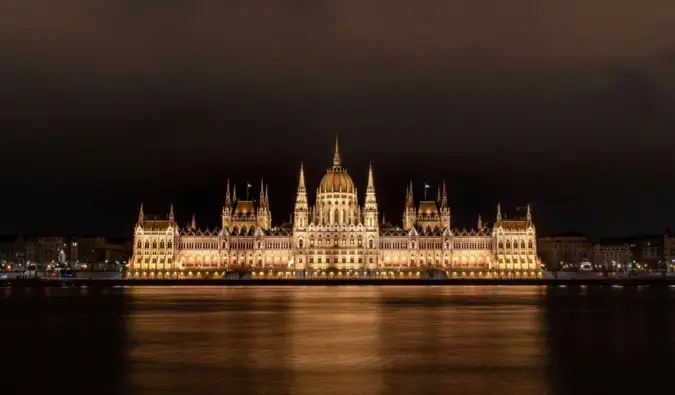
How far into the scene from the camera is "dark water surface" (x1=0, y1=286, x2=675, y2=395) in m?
30.8

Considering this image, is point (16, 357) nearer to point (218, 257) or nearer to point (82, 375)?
point (82, 375)

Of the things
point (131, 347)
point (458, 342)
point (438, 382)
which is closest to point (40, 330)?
point (131, 347)

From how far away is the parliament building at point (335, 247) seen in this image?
185 metres

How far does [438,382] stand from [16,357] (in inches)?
681

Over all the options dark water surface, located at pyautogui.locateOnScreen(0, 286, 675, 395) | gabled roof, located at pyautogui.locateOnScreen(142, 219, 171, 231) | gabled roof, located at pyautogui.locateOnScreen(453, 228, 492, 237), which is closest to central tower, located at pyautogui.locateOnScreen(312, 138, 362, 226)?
gabled roof, located at pyautogui.locateOnScreen(453, 228, 492, 237)

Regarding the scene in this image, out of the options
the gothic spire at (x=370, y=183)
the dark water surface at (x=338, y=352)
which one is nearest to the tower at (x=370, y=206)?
the gothic spire at (x=370, y=183)

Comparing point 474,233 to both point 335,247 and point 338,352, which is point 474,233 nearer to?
point 335,247

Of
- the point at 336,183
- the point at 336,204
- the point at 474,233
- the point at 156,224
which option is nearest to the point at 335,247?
the point at 336,204

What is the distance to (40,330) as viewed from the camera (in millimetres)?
50844

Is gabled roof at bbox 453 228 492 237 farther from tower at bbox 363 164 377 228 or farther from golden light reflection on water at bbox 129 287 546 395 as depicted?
golden light reflection on water at bbox 129 287 546 395

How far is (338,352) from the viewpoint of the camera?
39.5 meters

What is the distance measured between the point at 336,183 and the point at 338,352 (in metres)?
152

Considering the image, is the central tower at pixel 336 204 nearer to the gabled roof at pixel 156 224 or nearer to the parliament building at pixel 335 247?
the parliament building at pixel 335 247

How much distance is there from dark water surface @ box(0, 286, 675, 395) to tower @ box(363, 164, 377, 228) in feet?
398
